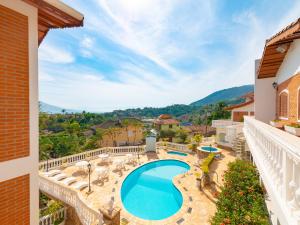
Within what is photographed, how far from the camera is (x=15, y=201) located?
3.92 m

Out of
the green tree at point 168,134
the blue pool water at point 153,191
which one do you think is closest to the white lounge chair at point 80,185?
the blue pool water at point 153,191

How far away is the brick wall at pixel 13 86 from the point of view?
368 centimetres

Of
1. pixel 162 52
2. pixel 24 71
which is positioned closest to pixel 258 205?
pixel 24 71

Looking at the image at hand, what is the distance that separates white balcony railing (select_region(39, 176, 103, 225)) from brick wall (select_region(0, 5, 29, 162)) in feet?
18.0

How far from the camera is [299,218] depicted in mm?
2414

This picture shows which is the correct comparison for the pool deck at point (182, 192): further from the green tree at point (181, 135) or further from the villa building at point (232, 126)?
the green tree at point (181, 135)

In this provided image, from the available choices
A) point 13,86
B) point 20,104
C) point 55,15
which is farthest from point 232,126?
point 13,86

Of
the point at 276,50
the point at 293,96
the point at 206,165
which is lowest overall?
the point at 206,165

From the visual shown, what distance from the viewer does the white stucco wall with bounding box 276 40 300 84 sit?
7336 mm

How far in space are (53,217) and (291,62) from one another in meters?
16.1

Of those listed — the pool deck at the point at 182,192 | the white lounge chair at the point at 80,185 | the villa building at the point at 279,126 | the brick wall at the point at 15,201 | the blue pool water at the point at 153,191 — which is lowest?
the blue pool water at the point at 153,191

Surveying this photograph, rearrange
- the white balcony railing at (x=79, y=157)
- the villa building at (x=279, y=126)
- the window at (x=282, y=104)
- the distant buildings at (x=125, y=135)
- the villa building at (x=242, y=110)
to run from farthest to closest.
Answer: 1. the distant buildings at (x=125, y=135)
2. the villa building at (x=242, y=110)
3. the white balcony railing at (x=79, y=157)
4. the window at (x=282, y=104)
5. the villa building at (x=279, y=126)

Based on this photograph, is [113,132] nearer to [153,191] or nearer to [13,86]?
[153,191]

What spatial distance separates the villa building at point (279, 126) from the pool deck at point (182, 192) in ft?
14.1
